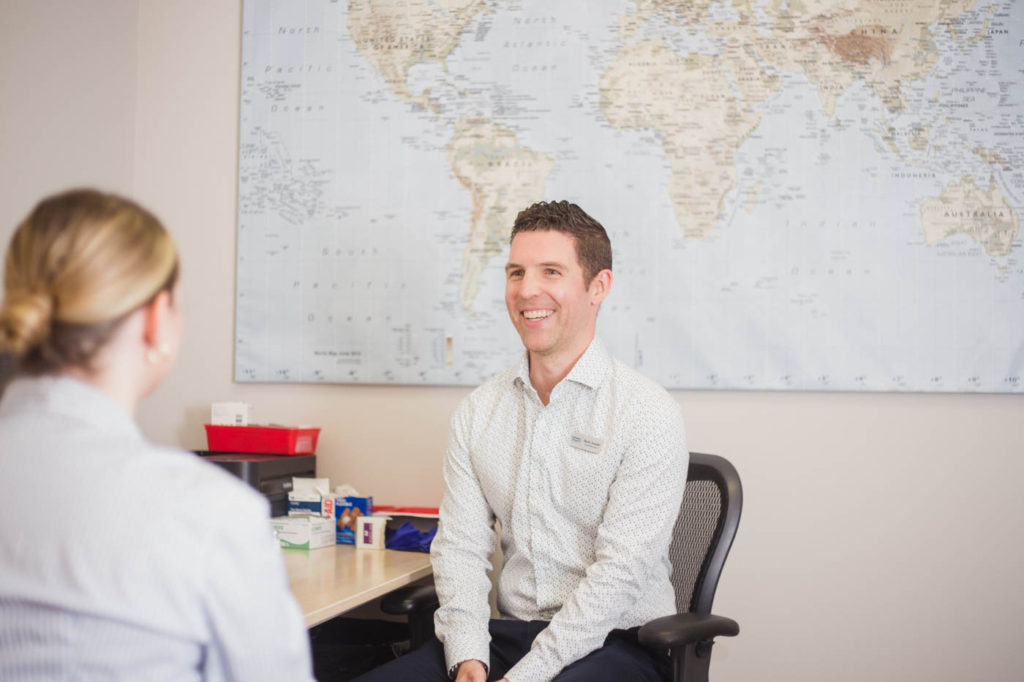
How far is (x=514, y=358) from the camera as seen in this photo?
2.61 metres

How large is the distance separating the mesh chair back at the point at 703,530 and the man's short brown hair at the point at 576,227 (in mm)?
517

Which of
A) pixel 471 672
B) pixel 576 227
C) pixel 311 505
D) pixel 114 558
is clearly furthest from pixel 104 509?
pixel 311 505

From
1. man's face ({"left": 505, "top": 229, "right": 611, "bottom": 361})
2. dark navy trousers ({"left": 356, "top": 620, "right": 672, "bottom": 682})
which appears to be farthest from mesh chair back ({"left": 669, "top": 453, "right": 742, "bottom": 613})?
man's face ({"left": 505, "top": 229, "right": 611, "bottom": 361})

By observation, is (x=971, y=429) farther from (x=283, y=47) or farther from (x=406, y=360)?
(x=283, y=47)

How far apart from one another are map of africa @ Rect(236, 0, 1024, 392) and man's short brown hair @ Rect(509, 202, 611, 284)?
57cm

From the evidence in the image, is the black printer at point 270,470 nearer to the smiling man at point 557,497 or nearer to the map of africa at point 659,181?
the map of africa at point 659,181

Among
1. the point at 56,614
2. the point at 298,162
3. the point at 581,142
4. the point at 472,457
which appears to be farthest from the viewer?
the point at 298,162

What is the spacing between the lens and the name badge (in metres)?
1.86

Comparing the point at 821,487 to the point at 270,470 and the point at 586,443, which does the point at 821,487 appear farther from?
the point at 270,470

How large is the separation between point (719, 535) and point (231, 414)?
153 cm

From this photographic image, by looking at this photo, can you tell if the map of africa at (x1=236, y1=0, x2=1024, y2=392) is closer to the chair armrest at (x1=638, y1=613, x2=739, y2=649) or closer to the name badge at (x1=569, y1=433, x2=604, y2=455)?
the name badge at (x1=569, y1=433, x2=604, y2=455)

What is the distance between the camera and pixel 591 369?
1926 mm

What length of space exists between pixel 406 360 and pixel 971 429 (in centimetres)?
167

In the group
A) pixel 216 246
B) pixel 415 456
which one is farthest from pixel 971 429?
pixel 216 246
